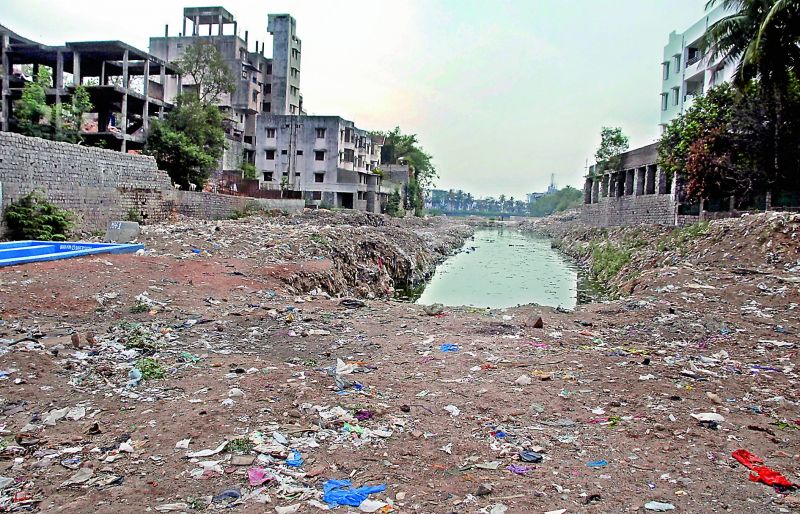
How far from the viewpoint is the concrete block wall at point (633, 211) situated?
974 inches

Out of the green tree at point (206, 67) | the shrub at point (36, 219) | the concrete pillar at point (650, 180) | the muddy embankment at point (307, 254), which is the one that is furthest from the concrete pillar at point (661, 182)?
the shrub at point (36, 219)

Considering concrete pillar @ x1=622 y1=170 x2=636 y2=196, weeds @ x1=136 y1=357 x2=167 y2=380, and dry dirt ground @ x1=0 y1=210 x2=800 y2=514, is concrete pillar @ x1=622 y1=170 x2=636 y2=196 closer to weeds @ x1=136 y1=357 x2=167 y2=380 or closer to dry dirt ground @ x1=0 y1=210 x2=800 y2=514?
dry dirt ground @ x1=0 y1=210 x2=800 y2=514

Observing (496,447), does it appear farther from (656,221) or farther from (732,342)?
(656,221)

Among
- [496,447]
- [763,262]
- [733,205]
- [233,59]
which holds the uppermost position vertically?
[233,59]

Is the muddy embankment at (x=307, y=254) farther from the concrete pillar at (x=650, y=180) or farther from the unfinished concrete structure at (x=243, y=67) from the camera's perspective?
the unfinished concrete structure at (x=243, y=67)

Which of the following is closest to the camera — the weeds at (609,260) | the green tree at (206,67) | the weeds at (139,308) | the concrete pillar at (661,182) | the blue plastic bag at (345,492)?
the blue plastic bag at (345,492)

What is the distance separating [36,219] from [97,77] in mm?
18793

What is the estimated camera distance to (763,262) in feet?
40.2

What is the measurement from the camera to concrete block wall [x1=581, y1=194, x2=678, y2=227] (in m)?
24.7

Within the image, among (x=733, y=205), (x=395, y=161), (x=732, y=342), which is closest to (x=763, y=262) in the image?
(x=732, y=342)

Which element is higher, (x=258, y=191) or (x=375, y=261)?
(x=258, y=191)

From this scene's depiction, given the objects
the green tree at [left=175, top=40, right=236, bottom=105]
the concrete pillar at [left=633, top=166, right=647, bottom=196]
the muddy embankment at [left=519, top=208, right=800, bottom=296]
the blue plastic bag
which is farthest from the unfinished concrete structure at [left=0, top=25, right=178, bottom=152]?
the blue plastic bag

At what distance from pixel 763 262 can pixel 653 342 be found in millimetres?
7241

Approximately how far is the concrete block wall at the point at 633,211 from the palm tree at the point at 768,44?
6.83 meters
